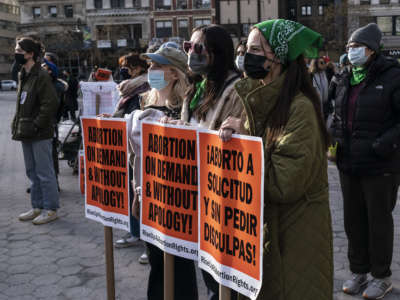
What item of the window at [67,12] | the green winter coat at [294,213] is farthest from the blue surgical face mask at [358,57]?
the window at [67,12]

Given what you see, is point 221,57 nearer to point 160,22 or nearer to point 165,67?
point 165,67

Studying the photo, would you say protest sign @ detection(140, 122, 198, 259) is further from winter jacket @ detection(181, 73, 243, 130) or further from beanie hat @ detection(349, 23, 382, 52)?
beanie hat @ detection(349, 23, 382, 52)

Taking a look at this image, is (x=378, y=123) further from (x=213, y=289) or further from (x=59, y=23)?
(x=59, y=23)

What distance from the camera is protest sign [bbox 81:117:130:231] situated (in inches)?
129

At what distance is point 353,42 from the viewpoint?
400 centimetres

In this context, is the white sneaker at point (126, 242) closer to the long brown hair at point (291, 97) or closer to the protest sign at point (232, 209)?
the protest sign at point (232, 209)

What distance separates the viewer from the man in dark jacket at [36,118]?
5910 mm

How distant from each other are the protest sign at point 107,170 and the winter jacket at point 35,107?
258 cm

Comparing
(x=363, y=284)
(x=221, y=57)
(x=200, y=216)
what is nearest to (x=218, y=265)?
(x=200, y=216)

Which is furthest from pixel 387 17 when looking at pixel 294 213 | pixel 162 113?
pixel 294 213

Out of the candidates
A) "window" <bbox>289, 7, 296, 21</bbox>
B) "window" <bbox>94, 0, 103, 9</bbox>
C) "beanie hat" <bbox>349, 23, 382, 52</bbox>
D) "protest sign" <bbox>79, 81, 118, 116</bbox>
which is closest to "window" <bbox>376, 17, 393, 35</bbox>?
"window" <bbox>289, 7, 296, 21</bbox>

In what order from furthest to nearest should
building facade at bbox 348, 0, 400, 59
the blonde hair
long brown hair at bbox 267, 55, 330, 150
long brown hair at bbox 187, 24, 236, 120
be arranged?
building facade at bbox 348, 0, 400, 59 → the blonde hair → long brown hair at bbox 187, 24, 236, 120 → long brown hair at bbox 267, 55, 330, 150

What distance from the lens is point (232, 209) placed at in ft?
7.72

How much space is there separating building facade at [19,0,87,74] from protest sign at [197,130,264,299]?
56117 mm
